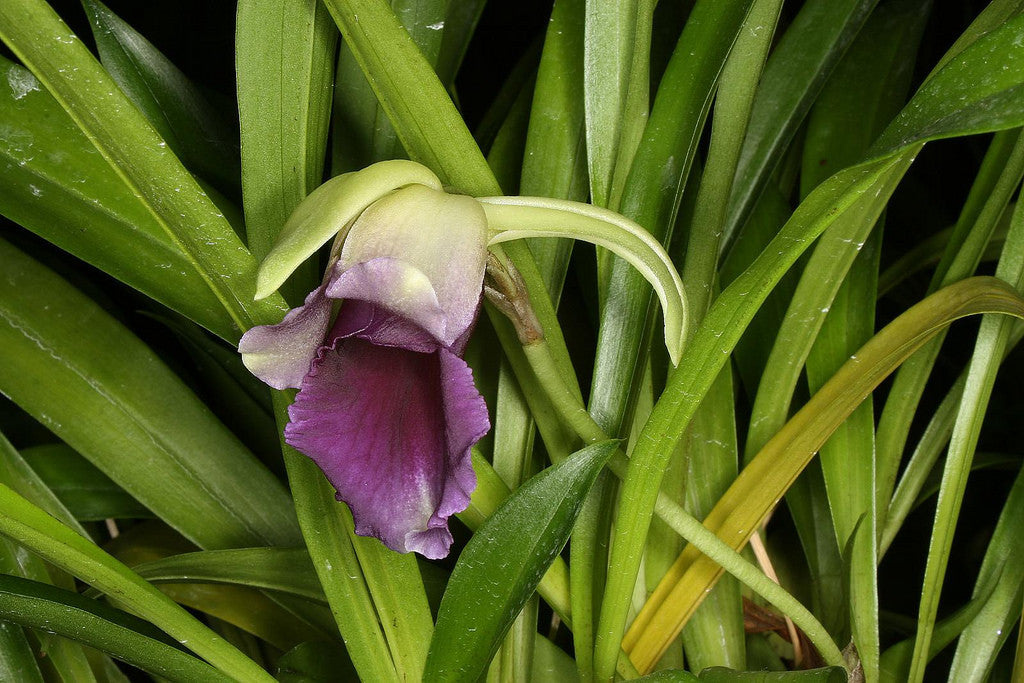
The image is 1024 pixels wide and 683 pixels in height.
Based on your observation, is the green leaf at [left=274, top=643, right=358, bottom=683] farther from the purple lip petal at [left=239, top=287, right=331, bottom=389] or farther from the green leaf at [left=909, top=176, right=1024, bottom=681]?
the green leaf at [left=909, top=176, right=1024, bottom=681]

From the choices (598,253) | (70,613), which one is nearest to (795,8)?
(598,253)

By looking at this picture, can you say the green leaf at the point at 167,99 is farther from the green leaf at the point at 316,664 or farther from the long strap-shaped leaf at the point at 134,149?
the green leaf at the point at 316,664

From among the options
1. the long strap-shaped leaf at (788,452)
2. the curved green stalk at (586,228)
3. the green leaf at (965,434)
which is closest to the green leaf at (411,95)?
the curved green stalk at (586,228)

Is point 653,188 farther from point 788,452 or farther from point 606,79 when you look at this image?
point 788,452

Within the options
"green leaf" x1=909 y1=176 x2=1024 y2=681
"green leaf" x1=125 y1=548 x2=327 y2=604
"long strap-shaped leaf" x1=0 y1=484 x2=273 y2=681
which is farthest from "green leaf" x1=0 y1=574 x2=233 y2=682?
"green leaf" x1=909 y1=176 x2=1024 y2=681

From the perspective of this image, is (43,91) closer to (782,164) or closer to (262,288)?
(262,288)

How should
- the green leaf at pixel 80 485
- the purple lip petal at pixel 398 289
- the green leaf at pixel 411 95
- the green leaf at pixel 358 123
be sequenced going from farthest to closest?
the green leaf at pixel 80 485, the green leaf at pixel 358 123, the green leaf at pixel 411 95, the purple lip petal at pixel 398 289
